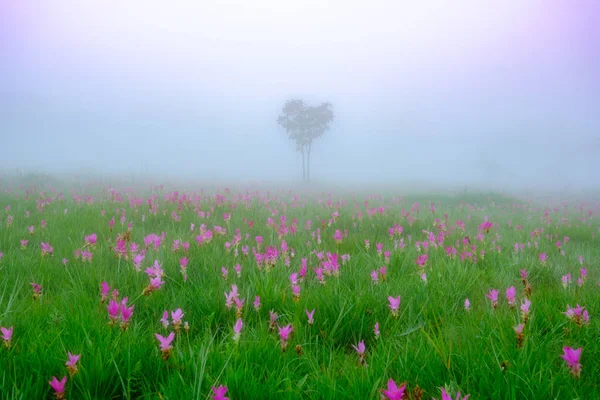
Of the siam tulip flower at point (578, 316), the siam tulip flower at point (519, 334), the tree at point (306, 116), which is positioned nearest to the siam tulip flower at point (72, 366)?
the siam tulip flower at point (519, 334)

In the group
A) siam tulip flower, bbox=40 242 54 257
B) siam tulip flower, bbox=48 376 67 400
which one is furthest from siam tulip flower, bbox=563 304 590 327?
siam tulip flower, bbox=40 242 54 257

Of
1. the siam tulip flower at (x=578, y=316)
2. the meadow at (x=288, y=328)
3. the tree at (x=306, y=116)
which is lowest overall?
the meadow at (x=288, y=328)

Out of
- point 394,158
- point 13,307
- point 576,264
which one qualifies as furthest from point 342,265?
point 394,158

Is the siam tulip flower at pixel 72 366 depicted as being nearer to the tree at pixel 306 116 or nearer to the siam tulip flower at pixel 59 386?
the siam tulip flower at pixel 59 386

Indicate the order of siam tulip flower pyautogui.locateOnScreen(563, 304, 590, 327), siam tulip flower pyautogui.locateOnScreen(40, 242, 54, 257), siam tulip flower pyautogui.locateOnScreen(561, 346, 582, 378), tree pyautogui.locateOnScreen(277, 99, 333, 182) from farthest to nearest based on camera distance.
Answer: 1. tree pyautogui.locateOnScreen(277, 99, 333, 182)
2. siam tulip flower pyautogui.locateOnScreen(40, 242, 54, 257)
3. siam tulip flower pyautogui.locateOnScreen(563, 304, 590, 327)
4. siam tulip flower pyautogui.locateOnScreen(561, 346, 582, 378)

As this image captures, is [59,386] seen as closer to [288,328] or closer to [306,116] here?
[288,328]

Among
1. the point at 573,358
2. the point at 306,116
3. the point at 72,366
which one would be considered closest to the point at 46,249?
the point at 72,366

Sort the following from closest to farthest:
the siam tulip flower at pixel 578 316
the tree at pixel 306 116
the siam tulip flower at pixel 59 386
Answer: the siam tulip flower at pixel 59 386 → the siam tulip flower at pixel 578 316 → the tree at pixel 306 116

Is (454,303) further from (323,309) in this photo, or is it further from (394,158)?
(394,158)

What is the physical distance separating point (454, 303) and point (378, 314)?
0.71 metres

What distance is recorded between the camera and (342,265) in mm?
3711

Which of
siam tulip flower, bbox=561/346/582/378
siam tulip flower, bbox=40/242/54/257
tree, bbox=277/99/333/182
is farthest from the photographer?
tree, bbox=277/99/333/182

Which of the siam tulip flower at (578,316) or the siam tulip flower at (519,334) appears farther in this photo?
the siam tulip flower at (578,316)

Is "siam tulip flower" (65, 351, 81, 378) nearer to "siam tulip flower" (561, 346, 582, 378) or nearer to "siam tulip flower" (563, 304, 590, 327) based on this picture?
"siam tulip flower" (561, 346, 582, 378)
